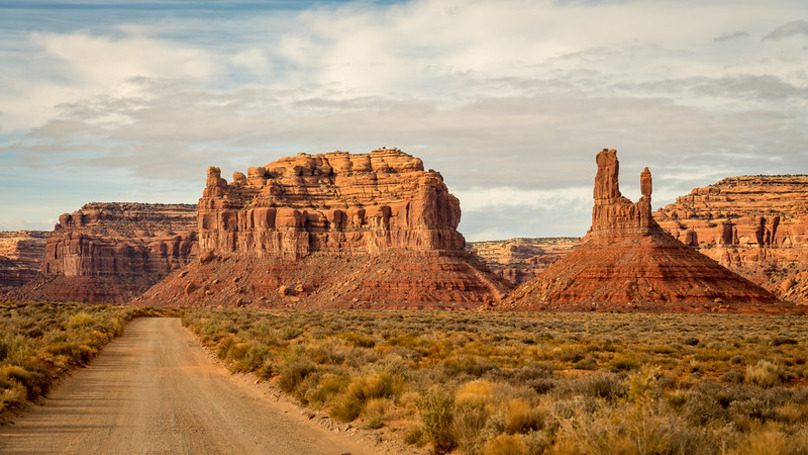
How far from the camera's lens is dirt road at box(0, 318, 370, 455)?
46.6 feet

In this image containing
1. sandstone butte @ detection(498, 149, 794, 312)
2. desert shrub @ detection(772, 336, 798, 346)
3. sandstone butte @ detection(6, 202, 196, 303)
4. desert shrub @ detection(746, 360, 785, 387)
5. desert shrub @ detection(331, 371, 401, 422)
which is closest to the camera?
desert shrub @ detection(331, 371, 401, 422)

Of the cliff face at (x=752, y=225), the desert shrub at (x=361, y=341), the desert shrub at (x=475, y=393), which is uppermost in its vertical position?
the cliff face at (x=752, y=225)

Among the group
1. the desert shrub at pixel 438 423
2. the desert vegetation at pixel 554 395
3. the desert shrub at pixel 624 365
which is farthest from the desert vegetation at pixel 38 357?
the desert shrub at pixel 624 365

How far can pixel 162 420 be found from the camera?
55.0 feet

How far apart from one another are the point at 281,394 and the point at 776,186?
168539mm

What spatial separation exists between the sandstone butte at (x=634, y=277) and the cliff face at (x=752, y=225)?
86.1 ft

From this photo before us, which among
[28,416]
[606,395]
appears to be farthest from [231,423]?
[606,395]

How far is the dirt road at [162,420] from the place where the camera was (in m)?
14.2

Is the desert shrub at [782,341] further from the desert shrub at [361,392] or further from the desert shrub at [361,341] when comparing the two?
the desert shrub at [361,392]

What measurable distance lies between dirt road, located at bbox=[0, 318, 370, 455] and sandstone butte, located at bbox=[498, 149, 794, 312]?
220 ft

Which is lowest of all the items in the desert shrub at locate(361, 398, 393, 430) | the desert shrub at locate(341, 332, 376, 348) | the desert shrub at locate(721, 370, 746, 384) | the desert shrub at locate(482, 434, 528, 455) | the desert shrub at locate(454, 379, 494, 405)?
the desert shrub at locate(721, 370, 746, 384)

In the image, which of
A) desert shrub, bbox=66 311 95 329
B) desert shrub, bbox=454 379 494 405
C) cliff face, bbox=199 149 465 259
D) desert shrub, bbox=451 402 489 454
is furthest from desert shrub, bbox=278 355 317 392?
cliff face, bbox=199 149 465 259

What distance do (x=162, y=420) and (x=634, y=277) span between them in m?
78.4

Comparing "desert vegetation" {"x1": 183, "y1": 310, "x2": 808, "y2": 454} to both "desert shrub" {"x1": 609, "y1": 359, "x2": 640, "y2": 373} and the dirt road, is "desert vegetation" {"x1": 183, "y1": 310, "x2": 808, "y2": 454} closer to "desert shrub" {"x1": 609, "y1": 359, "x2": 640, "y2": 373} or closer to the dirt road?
"desert shrub" {"x1": 609, "y1": 359, "x2": 640, "y2": 373}
